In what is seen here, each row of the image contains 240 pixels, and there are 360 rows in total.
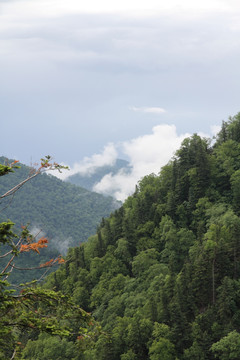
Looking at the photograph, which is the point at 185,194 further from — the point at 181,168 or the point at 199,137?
the point at 199,137

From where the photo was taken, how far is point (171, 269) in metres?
77.6

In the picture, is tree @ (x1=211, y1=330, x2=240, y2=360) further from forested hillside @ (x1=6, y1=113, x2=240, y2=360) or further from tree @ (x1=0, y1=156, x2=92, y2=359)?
tree @ (x1=0, y1=156, x2=92, y2=359)

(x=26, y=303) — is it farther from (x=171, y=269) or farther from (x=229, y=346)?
(x=171, y=269)

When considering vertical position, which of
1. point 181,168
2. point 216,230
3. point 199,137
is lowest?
point 216,230

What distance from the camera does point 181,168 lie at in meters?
102

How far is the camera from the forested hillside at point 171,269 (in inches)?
2338

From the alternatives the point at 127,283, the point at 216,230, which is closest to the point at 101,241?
the point at 127,283

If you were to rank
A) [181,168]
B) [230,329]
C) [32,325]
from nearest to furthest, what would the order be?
[32,325] → [230,329] → [181,168]

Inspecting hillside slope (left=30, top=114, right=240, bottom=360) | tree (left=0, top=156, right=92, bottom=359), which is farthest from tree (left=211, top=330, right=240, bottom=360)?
tree (left=0, top=156, right=92, bottom=359)

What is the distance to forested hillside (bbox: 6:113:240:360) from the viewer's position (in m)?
59.4

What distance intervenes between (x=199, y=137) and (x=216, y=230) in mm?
37328

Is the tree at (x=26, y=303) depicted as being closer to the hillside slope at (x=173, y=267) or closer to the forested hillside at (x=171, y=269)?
the hillside slope at (x=173, y=267)

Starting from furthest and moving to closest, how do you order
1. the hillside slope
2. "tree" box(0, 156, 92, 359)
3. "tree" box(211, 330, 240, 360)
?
the hillside slope → "tree" box(211, 330, 240, 360) → "tree" box(0, 156, 92, 359)

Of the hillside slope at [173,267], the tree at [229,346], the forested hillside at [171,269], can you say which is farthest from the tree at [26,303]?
the forested hillside at [171,269]
